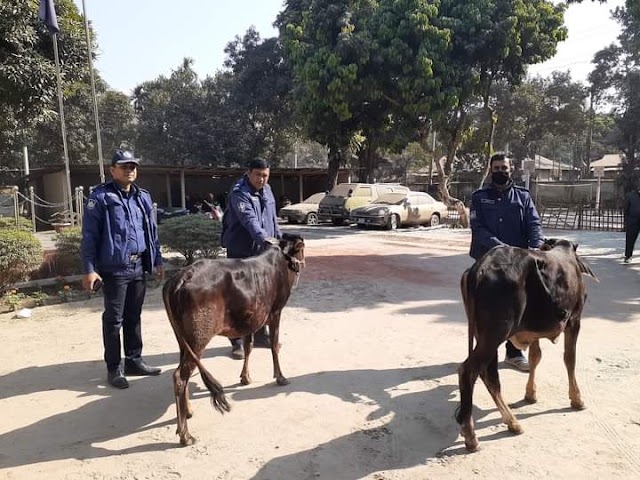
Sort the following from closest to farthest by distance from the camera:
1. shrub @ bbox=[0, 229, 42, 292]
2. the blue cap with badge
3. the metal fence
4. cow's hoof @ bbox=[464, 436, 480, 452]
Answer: cow's hoof @ bbox=[464, 436, 480, 452], the blue cap with badge, shrub @ bbox=[0, 229, 42, 292], the metal fence

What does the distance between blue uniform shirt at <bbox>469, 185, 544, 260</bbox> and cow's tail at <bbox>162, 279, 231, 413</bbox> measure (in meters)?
2.40

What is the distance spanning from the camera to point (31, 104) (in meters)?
8.13

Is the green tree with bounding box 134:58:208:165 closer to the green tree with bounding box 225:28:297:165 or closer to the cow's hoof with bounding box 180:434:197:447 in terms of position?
the green tree with bounding box 225:28:297:165

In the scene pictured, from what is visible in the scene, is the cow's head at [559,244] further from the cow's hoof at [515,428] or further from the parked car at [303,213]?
the parked car at [303,213]

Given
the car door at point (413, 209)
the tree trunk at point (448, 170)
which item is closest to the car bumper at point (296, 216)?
the car door at point (413, 209)

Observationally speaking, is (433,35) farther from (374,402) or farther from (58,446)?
(58,446)

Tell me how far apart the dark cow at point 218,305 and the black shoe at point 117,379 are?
0.81 metres

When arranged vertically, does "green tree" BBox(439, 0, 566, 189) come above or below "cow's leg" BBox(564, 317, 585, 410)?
above

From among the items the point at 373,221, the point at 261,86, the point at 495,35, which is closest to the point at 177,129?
the point at 261,86

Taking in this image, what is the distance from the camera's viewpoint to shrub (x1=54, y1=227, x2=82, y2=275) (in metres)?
8.00

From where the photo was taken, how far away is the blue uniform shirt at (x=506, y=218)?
413cm

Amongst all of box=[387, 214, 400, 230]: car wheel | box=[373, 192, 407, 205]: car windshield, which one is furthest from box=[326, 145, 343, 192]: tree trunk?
box=[387, 214, 400, 230]: car wheel

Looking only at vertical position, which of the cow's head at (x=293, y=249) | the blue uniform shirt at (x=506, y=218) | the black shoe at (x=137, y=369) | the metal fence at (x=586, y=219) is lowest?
the black shoe at (x=137, y=369)

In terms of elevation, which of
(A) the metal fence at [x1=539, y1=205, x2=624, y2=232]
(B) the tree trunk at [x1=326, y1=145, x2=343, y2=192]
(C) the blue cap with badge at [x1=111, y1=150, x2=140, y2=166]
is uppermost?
(B) the tree trunk at [x1=326, y1=145, x2=343, y2=192]
